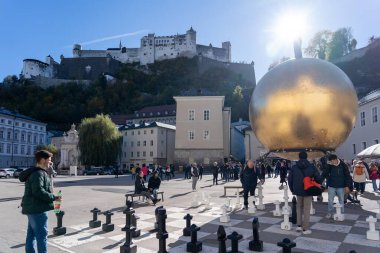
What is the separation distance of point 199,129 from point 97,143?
19.7 meters

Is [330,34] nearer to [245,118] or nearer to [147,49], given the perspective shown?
[245,118]

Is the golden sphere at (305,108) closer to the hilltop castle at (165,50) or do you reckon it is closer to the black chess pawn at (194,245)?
the black chess pawn at (194,245)

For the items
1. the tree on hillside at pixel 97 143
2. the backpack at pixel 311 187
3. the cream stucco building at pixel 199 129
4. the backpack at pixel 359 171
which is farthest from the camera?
the tree on hillside at pixel 97 143

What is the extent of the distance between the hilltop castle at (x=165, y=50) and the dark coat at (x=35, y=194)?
122401 millimetres

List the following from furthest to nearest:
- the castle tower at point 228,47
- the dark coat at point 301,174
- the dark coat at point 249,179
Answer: the castle tower at point 228,47 < the dark coat at point 249,179 < the dark coat at point 301,174

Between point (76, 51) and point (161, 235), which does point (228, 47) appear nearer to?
point (76, 51)

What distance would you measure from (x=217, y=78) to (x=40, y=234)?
108239 mm

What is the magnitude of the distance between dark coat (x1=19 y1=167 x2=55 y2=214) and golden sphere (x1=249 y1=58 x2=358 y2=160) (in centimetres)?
506

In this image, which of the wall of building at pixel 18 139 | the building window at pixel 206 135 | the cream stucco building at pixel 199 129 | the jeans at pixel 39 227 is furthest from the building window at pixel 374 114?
the wall of building at pixel 18 139

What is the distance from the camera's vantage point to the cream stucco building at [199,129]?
164 ft

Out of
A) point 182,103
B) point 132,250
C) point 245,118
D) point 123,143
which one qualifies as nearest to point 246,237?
point 132,250

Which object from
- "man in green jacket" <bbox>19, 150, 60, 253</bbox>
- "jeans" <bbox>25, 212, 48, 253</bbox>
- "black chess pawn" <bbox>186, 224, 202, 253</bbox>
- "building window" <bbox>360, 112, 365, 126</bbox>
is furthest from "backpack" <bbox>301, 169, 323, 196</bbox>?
"building window" <bbox>360, 112, 365, 126</bbox>

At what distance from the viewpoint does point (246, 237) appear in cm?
723

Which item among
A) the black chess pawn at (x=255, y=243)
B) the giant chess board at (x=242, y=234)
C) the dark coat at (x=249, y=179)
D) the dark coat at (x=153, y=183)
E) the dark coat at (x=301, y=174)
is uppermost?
→ the dark coat at (x=301, y=174)
